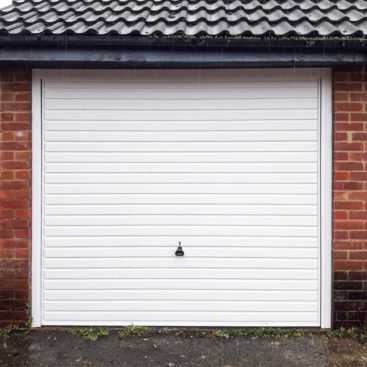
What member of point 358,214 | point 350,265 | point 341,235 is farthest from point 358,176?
point 350,265

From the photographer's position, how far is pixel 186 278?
4379mm

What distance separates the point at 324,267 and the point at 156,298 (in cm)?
189

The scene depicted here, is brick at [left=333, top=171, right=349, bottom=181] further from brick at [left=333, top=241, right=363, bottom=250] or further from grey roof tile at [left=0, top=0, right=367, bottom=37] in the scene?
grey roof tile at [left=0, top=0, right=367, bottom=37]

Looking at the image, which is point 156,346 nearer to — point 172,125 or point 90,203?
point 90,203

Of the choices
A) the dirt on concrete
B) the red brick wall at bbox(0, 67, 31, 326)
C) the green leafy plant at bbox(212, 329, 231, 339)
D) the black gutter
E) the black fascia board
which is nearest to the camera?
the dirt on concrete

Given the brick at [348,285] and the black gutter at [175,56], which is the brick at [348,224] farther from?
the black gutter at [175,56]

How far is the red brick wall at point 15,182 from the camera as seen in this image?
4.29 m

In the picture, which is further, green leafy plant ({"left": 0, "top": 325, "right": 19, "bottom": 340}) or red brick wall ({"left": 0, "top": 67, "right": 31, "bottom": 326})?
red brick wall ({"left": 0, "top": 67, "right": 31, "bottom": 326})

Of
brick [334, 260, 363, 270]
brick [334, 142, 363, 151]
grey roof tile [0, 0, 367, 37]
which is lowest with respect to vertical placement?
brick [334, 260, 363, 270]

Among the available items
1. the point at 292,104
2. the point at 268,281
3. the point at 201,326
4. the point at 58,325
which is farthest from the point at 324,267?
the point at 58,325

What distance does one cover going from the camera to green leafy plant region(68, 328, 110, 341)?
4.17 meters

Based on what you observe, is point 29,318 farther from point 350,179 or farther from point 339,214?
point 350,179

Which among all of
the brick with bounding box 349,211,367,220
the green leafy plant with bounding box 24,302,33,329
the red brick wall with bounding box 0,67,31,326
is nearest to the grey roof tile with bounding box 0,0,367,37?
the red brick wall with bounding box 0,67,31,326

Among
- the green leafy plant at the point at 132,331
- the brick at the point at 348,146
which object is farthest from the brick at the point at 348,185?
the green leafy plant at the point at 132,331
